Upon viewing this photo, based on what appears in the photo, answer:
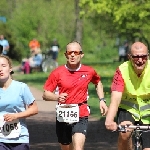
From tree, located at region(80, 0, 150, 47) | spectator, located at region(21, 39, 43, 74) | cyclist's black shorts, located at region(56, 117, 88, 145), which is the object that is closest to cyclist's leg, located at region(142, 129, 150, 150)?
cyclist's black shorts, located at region(56, 117, 88, 145)

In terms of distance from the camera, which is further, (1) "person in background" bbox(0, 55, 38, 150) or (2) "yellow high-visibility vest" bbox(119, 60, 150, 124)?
(2) "yellow high-visibility vest" bbox(119, 60, 150, 124)

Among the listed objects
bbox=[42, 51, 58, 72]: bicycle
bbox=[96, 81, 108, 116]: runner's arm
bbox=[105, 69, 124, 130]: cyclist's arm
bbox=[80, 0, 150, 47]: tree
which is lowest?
bbox=[42, 51, 58, 72]: bicycle

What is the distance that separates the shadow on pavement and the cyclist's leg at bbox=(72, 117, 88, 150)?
A: 10.0 feet

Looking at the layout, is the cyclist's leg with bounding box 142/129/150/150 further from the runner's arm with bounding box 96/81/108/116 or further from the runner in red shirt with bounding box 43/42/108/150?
the runner in red shirt with bounding box 43/42/108/150

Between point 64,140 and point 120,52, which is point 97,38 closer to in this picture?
point 120,52

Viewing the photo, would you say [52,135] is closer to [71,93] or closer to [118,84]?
[71,93]

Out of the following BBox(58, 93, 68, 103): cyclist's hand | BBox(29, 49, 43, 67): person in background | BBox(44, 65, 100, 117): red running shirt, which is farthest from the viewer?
BBox(29, 49, 43, 67): person in background

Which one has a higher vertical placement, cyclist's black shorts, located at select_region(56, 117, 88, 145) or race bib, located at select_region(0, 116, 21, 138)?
race bib, located at select_region(0, 116, 21, 138)

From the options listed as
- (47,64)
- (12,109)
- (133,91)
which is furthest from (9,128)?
(47,64)

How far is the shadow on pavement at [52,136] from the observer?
1301 centimetres

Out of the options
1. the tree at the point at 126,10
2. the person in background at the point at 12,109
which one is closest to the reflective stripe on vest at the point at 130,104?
the person in background at the point at 12,109

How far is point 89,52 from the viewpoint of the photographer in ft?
221

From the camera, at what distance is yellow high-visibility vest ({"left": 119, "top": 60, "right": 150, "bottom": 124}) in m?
7.89

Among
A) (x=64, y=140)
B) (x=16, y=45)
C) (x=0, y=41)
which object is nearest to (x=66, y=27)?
(x=16, y=45)
